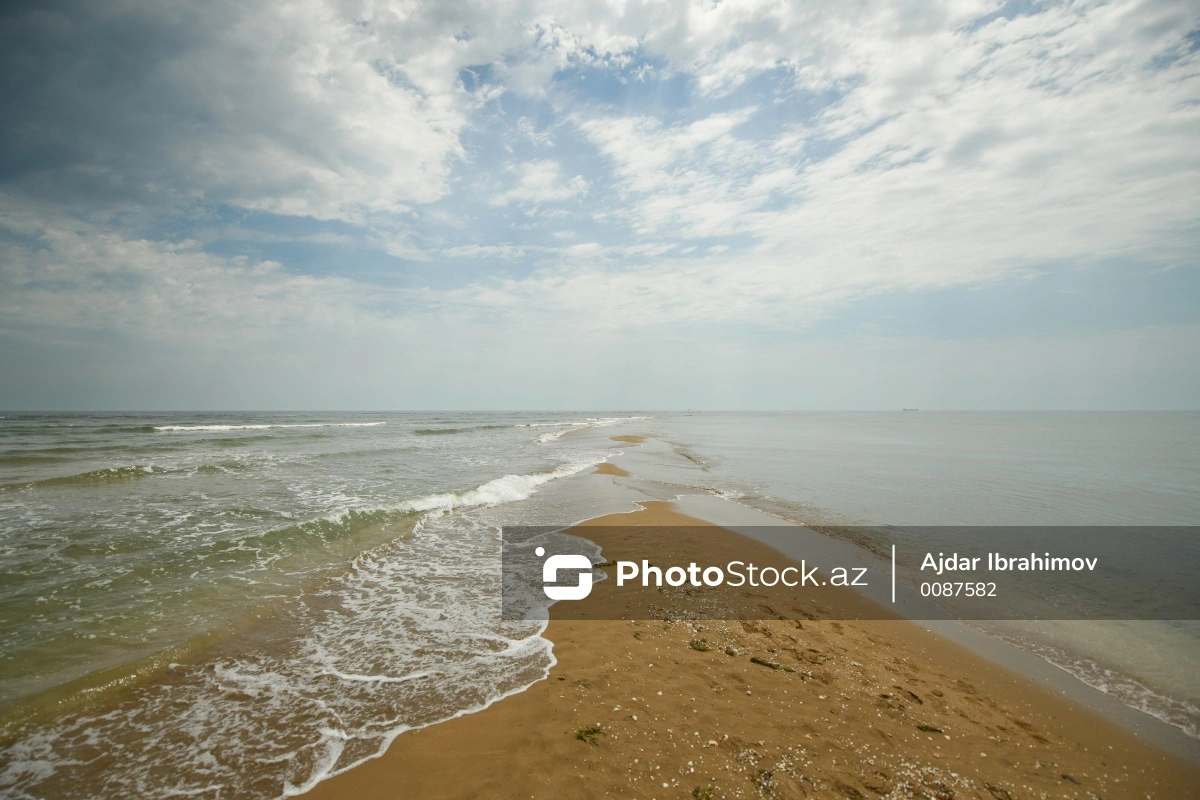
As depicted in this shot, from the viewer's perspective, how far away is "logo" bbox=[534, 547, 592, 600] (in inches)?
305

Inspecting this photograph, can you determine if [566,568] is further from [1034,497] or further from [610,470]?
[1034,497]

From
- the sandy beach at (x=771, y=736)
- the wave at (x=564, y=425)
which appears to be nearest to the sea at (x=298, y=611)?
the sandy beach at (x=771, y=736)

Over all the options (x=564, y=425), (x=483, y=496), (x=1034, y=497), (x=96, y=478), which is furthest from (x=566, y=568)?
(x=564, y=425)

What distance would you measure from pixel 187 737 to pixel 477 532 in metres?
7.23

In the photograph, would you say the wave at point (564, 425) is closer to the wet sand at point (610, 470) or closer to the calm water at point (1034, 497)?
the calm water at point (1034, 497)

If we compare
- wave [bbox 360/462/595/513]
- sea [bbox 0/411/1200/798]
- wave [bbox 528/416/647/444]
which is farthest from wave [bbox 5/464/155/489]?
wave [bbox 528/416/647/444]

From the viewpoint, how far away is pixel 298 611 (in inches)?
276

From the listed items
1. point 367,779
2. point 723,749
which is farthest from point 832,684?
point 367,779

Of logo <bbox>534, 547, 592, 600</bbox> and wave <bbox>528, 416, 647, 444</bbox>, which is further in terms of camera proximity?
wave <bbox>528, 416, 647, 444</bbox>

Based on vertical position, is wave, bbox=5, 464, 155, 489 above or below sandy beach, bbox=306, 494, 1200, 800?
above

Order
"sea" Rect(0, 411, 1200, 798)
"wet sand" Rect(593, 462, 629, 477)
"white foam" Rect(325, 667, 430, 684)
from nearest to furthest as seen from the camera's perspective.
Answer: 1. "sea" Rect(0, 411, 1200, 798)
2. "white foam" Rect(325, 667, 430, 684)
3. "wet sand" Rect(593, 462, 629, 477)

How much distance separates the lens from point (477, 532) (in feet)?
37.6

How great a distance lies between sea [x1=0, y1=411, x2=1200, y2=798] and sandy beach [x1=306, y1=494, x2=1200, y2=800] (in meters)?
0.52

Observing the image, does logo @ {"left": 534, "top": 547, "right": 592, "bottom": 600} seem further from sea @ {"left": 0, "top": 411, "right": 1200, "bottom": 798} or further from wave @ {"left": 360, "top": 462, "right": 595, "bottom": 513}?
wave @ {"left": 360, "top": 462, "right": 595, "bottom": 513}
